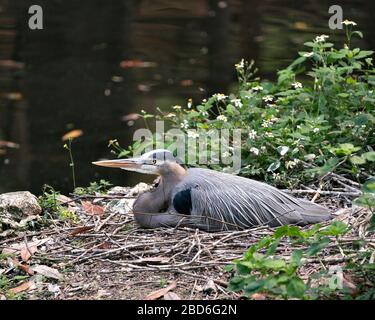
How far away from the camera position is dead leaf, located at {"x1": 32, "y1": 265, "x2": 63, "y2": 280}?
17.3 ft

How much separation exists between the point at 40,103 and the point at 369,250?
7918 mm

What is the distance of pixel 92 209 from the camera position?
645 centimetres

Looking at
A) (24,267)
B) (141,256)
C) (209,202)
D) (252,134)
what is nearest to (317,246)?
(141,256)

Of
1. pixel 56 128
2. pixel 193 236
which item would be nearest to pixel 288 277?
pixel 193 236

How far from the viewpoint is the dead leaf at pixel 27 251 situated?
556 cm

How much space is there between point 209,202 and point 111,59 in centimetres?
826

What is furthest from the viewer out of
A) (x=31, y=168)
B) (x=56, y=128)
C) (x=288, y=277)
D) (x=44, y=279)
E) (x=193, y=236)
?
(x=56, y=128)

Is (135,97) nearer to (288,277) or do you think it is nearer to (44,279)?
(44,279)

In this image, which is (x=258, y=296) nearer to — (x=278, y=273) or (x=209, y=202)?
(x=278, y=273)

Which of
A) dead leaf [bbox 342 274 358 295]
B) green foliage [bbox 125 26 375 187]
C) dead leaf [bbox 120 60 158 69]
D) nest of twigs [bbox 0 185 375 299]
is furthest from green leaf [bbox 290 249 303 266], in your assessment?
dead leaf [bbox 120 60 158 69]

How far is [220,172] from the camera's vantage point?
6.30m

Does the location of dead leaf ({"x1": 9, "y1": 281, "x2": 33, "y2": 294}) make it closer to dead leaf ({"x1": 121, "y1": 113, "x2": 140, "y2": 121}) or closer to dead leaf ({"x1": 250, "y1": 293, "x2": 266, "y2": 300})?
dead leaf ({"x1": 250, "y1": 293, "x2": 266, "y2": 300})

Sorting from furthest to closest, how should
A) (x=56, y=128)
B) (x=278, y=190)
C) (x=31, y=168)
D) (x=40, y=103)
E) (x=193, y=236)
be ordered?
(x=40, y=103)
(x=56, y=128)
(x=31, y=168)
(x=278, y=190)
(x=193, y=236)

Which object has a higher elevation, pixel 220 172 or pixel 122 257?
pixel 220 172
